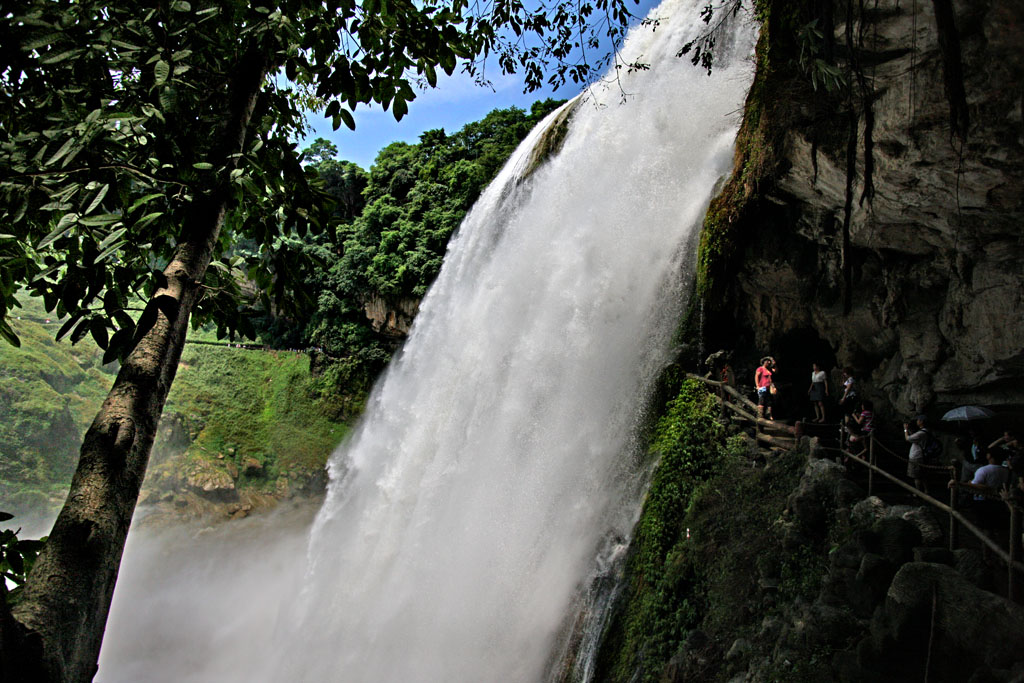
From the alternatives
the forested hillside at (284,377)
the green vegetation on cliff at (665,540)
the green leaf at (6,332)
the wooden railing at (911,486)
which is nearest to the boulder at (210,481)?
the forested hillside at (284,377)

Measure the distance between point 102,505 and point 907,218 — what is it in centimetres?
799

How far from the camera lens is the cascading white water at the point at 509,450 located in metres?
8.96

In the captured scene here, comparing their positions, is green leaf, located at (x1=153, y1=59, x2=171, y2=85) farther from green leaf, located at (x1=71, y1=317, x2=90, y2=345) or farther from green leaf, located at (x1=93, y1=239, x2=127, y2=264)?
green leaf, located at (x1=71, y1=317, x2=90, y2=345)

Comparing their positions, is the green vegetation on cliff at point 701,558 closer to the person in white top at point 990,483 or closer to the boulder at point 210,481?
the person in white top at point 990,483

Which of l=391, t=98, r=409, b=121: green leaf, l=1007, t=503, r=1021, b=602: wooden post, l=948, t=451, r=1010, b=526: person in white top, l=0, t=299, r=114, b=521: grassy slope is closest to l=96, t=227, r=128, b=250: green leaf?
l=391, t=98, r=409, b=121: green leaf

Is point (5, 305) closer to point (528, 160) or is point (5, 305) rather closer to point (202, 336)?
point (528, 160)

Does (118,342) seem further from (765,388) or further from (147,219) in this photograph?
(765,388)

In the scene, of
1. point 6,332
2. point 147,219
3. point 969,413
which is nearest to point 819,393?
point 969,413

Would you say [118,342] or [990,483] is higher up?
[990,483]

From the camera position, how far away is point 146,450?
6.18 feet

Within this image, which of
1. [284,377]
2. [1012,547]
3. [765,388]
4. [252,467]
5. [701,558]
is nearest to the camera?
[1012,547]

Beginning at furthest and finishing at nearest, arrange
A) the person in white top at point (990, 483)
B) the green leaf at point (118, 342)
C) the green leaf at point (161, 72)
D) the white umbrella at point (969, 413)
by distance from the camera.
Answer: the white umbrella at point (969, 413), the person in white top at point (990, 483), the green leaf at point (161, 72), the green leaf at point (118, 342)

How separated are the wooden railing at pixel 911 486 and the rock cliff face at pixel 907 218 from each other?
145cm

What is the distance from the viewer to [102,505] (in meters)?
1.71
